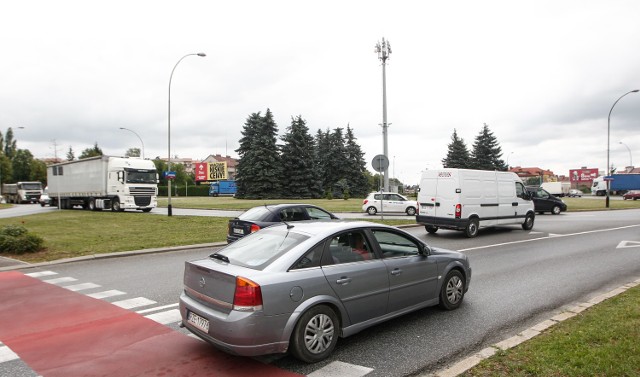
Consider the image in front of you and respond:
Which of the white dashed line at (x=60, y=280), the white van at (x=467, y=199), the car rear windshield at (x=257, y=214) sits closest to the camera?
the white dashed line at (x=60, y=280)

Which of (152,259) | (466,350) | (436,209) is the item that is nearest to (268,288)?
(466,350)

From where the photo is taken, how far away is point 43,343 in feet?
15.6

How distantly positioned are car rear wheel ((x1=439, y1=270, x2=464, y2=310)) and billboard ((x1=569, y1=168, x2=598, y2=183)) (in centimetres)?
13160

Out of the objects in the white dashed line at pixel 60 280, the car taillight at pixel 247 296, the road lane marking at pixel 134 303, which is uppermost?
the car taillight at pixel 247 296

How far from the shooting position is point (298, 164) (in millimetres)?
62281

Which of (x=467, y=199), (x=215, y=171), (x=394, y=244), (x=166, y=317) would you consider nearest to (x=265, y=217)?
(x=166, y=317)

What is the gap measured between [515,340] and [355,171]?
63.3 metres

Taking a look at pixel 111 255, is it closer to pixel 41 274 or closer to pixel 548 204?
pixel 41 274

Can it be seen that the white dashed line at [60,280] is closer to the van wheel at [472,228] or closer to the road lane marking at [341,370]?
the road lane marking at [341,370]

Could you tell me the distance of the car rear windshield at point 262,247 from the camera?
4367mm

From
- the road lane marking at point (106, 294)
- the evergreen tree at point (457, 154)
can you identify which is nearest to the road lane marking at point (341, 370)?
the road lane marking at point (106, 294)

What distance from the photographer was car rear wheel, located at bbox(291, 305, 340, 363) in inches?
159

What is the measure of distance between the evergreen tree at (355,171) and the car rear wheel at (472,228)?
169 ft

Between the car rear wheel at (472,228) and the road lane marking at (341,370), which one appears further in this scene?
the car rear wheel at (472,228)
